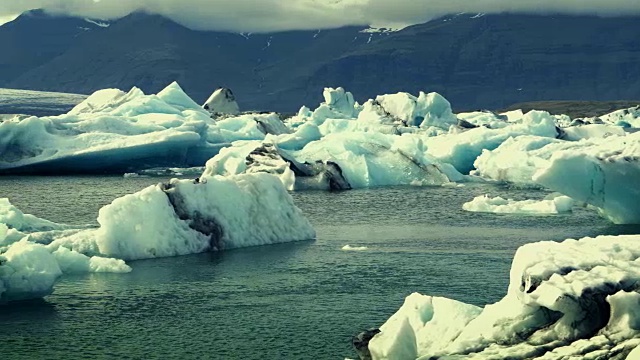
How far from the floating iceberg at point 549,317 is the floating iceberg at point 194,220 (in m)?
8.08

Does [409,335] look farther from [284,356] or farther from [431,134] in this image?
[431,134]

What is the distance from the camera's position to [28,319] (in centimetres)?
1347

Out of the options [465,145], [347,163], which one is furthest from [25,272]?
[465,145]

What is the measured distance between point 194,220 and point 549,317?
391 inches

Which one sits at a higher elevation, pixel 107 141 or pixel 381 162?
pixel 107 141

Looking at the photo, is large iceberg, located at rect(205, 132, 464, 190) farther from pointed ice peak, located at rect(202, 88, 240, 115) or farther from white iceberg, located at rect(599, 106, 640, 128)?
pointed ice peak, located at rect(202, 88, 240, 115)

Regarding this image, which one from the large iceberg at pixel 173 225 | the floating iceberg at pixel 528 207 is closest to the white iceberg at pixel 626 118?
the floating iceberg at pixel 528 207

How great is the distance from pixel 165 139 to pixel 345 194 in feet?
29.3

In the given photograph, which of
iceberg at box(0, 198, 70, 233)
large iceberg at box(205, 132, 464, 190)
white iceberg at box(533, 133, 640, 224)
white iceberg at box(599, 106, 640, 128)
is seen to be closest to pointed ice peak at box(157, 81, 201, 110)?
large iceberg at box(205, 132, 464, 190)

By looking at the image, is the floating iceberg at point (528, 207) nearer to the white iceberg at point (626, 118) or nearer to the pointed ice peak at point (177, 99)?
the pointed ice peak at point (177, 99)

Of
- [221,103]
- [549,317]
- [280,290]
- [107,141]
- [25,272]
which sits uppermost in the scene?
[221,103]

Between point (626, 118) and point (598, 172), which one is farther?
point (626, 118)

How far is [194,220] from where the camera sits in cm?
1859

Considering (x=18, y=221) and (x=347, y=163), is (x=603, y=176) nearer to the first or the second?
(x=18, y=221)
